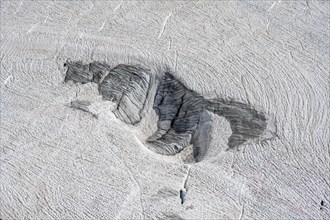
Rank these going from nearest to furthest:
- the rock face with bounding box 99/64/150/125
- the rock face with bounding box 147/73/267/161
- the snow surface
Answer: the snow surface, the rock face with bounding box 147/73/267/161, the rock face with bounding box 99/64/150/125

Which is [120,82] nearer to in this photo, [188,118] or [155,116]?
[155,116]

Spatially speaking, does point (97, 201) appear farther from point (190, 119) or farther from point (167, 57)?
point (167, 57)

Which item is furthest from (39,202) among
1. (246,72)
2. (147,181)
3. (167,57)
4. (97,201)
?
(246,72)

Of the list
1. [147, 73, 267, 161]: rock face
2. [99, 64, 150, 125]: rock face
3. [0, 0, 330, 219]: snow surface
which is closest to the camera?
[0, 0, 330, 219]: snow surface

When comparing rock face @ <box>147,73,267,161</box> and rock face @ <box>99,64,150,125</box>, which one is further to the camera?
rock face @ <box>99,64,150,125</box>
